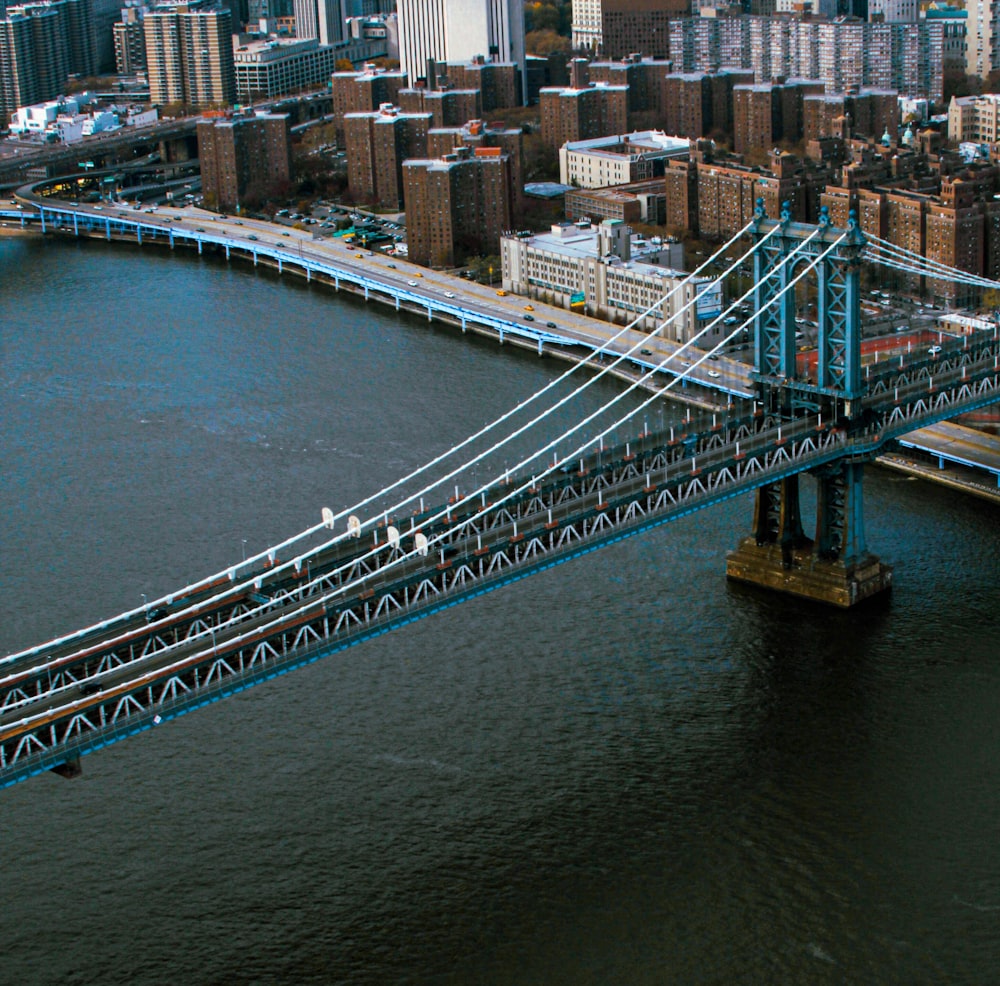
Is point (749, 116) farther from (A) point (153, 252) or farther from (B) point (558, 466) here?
(B) point (558, 466)

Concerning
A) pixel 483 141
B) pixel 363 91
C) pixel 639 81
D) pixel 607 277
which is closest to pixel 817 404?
pixel 607 277

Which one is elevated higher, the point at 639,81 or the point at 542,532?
the point at 639,81

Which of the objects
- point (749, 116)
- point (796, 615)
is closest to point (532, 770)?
point (796, 615)

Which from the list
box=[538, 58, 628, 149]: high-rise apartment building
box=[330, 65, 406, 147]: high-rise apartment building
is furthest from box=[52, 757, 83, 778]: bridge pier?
box=[330, 65, 406, 147]: high-rise apartment building

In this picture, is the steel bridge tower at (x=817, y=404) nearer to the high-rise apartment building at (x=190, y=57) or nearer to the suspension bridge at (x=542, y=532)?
the suspension bridge at (x=542, y=532)

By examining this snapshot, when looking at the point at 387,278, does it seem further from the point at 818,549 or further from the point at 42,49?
the point at 42,49

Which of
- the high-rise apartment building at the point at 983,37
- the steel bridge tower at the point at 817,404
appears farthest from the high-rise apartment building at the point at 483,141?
the steel bridge tower at the point at 817,404
